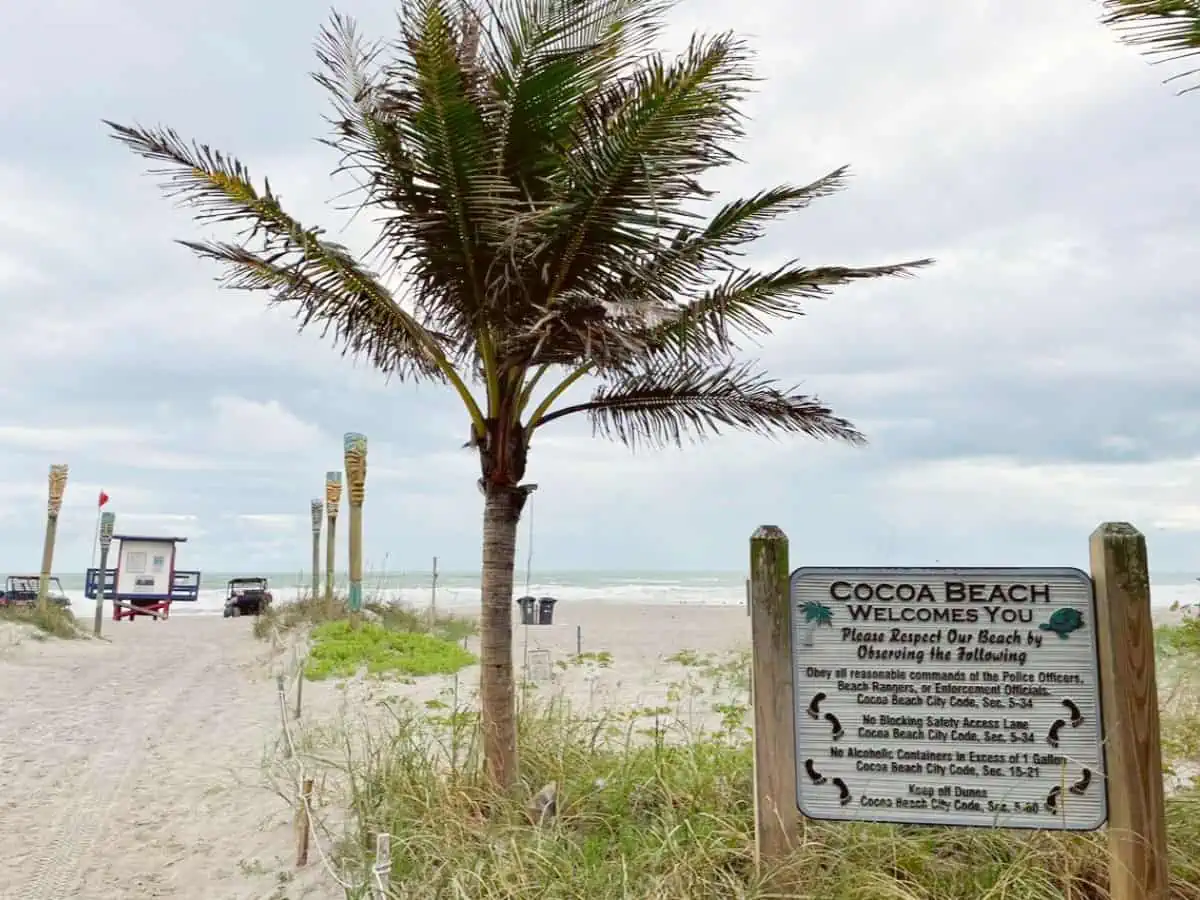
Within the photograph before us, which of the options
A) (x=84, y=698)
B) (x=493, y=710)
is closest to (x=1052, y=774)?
(x=493, y=710)

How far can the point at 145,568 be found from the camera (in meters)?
25.2

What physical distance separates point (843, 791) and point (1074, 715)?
3.34ft

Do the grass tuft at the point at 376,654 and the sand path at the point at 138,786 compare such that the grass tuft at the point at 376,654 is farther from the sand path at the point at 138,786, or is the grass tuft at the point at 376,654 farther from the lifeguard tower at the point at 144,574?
the lifeguard tower at the point at 144,574

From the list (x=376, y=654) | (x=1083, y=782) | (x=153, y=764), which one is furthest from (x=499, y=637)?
(x=376, y=654)

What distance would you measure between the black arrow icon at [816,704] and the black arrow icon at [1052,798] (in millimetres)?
972

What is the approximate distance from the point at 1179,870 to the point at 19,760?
888cm

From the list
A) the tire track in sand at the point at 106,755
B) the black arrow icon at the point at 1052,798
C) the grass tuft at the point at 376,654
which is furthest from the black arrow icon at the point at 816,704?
the grass tuft at the point at 376,654

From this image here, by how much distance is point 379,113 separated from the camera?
5293mm

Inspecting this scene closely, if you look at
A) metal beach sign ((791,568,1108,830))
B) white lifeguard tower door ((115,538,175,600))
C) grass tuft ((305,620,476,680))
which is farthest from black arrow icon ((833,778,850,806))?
white lifeguard tower door ((115,538,175,600))

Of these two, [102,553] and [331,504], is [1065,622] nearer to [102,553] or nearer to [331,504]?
[331,504]

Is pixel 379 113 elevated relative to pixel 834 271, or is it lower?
elevated

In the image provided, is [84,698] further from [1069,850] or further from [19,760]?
[1069,850]

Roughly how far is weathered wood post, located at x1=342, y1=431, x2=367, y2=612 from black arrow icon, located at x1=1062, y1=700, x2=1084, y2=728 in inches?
530

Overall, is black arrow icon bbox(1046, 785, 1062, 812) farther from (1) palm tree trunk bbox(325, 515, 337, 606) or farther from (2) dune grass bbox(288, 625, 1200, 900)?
(1) palm tree trunk bbox(325, 515, 337, 606)
